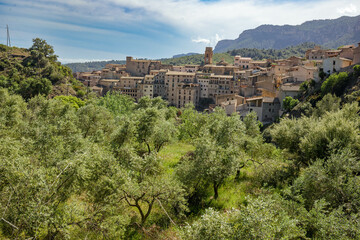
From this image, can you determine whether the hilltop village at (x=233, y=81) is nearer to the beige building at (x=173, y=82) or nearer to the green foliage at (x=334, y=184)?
the beige building at (x=173, y=82)

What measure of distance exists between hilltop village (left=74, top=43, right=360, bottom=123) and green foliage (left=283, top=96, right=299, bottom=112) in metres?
3.15

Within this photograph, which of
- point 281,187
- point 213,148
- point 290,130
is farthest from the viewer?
point 290,130

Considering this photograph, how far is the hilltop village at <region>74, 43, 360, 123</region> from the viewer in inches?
2783

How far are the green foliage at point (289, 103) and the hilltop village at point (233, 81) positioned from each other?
124 inches

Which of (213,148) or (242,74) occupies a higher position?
(242,74)

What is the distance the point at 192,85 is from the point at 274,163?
84616mm

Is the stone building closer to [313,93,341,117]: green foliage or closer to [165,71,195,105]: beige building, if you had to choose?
[165,71,195,105]: beige building

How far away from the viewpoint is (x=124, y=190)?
15.6m

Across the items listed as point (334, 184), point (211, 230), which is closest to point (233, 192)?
point (334, 184)

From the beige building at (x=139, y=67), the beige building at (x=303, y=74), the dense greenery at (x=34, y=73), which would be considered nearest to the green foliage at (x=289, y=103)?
Result: the beige building at (x=303, y=74)

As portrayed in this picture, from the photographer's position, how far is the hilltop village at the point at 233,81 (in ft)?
232

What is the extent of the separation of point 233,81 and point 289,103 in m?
40.9

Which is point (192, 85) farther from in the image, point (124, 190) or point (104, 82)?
point (124, 190)

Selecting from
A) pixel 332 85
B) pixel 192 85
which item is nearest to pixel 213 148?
pixel 332 85
